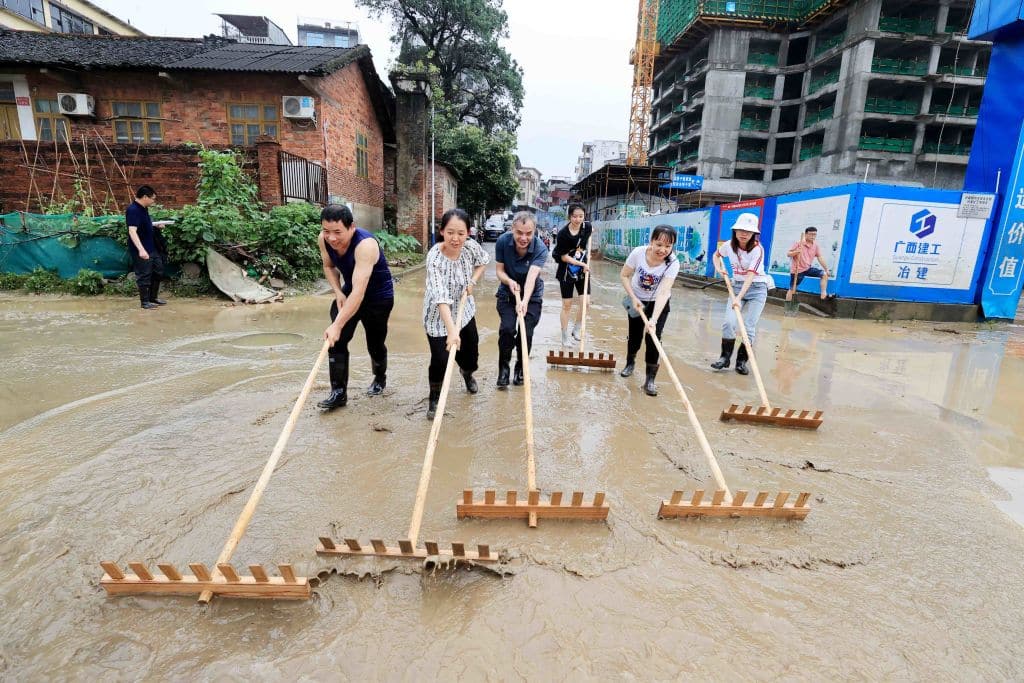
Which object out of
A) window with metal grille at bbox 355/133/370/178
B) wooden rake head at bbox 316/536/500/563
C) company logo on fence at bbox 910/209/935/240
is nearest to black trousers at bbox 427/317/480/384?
wooden rake head at bbox 316/536/500/563

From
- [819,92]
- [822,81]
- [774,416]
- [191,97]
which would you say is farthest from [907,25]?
[774,416]

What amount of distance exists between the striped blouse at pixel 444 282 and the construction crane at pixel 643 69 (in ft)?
161

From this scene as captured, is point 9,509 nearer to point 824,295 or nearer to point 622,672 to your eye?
point 622,672

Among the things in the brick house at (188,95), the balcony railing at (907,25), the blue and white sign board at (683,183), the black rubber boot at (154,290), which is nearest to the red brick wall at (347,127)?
the brick house at (188,95)

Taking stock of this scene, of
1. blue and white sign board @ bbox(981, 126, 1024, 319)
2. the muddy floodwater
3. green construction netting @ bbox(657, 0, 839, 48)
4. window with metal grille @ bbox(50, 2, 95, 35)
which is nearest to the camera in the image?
the muddy floodwater

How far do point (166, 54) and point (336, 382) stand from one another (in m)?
14.0

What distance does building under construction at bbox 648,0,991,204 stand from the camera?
3228cm

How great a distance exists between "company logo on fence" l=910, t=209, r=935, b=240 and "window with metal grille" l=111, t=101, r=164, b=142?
1659cm

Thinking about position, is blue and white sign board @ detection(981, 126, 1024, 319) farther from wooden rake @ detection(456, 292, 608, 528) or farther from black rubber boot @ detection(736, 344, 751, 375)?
wooden rake @ detection(456, 292, 608, 528)

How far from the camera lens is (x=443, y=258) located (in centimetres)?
373

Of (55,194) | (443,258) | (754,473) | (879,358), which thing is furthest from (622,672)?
(55,194)

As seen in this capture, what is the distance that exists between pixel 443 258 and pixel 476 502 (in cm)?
188

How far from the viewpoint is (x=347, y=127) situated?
47.6 feet

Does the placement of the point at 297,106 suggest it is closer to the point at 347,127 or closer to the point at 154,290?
Answer: the point at 347,127
